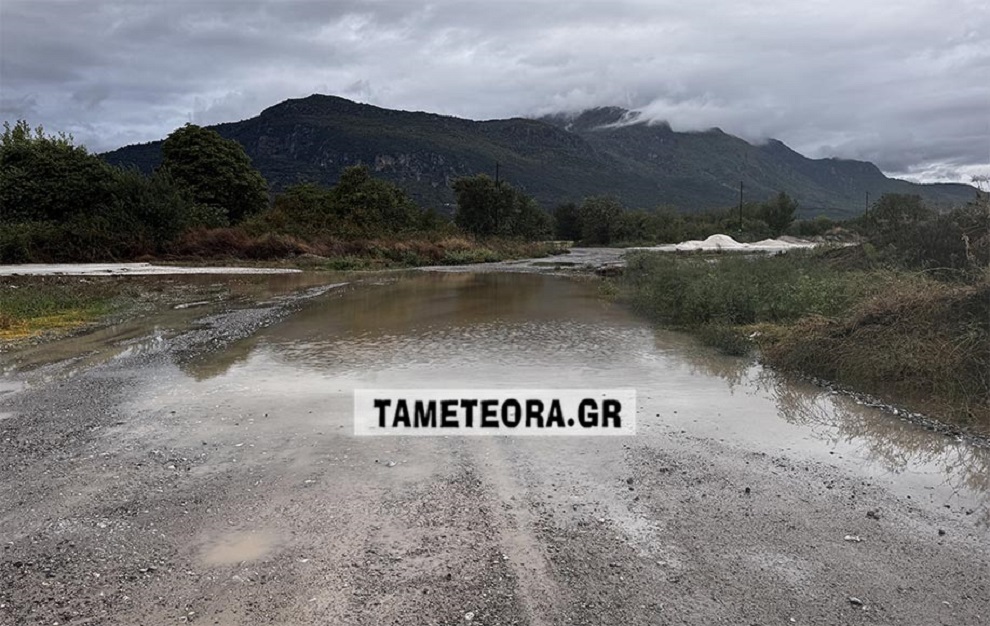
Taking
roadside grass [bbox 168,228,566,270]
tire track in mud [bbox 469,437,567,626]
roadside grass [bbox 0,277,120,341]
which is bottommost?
tire track in mud [bbox 469,437,567,626]

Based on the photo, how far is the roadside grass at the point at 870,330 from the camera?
772 cm

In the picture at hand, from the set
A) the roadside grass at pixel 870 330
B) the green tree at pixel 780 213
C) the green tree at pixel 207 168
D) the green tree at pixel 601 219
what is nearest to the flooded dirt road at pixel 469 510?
the roadside grass at pixel 870 330

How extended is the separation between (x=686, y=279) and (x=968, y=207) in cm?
585

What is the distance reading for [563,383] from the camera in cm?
892

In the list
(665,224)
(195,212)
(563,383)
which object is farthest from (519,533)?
(665,224)

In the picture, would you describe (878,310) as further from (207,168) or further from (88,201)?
(207,168)

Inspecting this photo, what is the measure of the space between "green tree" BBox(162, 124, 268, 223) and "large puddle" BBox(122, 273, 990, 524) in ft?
114

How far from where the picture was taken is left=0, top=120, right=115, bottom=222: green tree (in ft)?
117

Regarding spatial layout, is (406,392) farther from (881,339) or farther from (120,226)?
(120,226)

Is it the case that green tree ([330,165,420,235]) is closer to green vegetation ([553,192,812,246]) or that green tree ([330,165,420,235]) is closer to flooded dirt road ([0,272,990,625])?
green vegetation ([553,192,812,246])

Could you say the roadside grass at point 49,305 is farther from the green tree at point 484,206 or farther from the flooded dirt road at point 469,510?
the green tree at point 484,206

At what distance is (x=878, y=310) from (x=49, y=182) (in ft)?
131

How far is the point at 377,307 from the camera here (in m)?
18.1

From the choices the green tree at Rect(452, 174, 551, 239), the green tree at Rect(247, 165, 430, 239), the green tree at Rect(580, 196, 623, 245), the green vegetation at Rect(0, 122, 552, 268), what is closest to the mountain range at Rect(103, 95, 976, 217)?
the green tree at Rect(580, 196, 623, 245)
